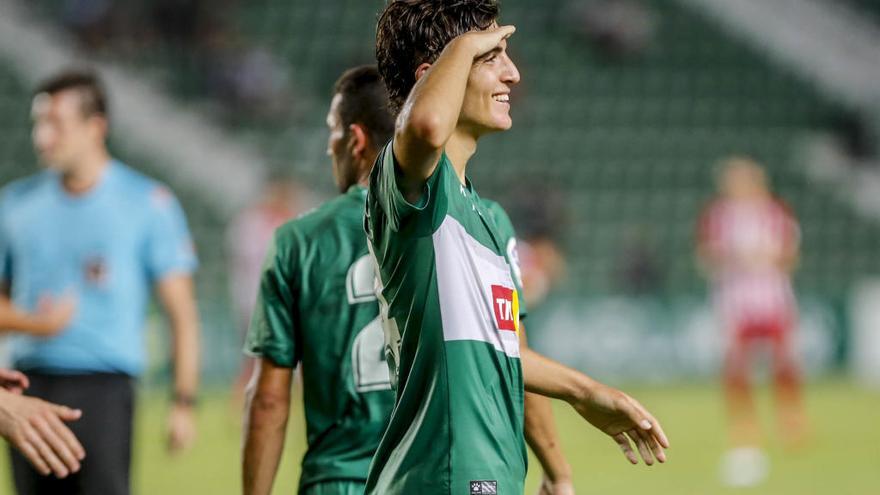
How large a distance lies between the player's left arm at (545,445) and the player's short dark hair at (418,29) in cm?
88

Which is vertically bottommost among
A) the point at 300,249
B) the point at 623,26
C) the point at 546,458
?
the point at 546,458

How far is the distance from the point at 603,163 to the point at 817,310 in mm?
5304

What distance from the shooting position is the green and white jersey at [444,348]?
2.90m

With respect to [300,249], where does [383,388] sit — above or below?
below

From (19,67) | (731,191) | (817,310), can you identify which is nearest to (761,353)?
(817,310)

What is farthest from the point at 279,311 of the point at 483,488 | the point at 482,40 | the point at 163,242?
the point at 163,242

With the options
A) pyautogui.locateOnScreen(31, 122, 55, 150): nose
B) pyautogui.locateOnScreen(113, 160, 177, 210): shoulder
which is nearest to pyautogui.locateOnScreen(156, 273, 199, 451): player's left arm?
pyautogui.locateOnScreen(113, 160, 177, 210): shoulder

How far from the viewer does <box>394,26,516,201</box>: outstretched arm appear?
2703 mm

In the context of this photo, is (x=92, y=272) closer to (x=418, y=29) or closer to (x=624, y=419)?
(x=418, y=29)

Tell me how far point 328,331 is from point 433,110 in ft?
4.13

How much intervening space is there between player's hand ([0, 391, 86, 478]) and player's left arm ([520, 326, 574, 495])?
1144 mm

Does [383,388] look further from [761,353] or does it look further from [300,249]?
[761,353]

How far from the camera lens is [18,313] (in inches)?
190

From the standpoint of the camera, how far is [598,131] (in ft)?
71.9
